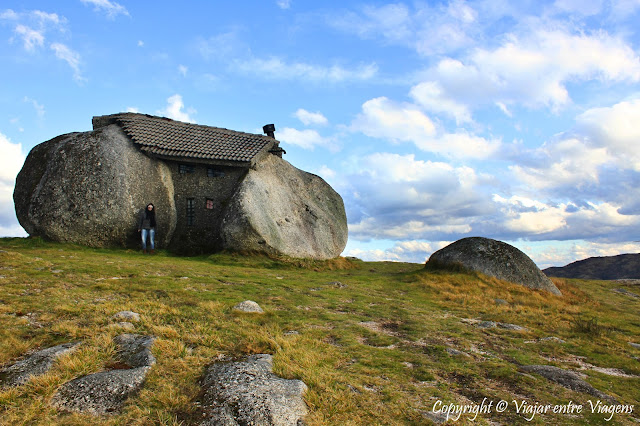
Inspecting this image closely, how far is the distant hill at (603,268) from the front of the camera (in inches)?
1923

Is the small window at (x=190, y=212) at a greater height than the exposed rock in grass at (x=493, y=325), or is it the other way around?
the small window at (x=190, y=212)

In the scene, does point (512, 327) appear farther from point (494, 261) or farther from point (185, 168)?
point (185, 168)

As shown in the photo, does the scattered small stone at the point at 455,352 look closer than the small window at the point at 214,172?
Yes

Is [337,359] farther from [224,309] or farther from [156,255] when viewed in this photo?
[156,255]

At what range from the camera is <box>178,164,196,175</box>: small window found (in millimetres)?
25141

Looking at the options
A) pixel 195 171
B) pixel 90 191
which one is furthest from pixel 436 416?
pixel 195 171

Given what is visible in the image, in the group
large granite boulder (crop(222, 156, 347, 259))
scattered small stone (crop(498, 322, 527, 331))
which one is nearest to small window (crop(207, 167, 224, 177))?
large granite boulder (crop(222, 156, 347, 259))

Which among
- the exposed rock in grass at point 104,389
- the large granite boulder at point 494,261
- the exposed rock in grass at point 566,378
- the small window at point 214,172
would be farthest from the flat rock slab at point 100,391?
the small window at point 214,172

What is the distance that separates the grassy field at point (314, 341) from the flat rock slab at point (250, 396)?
19cm

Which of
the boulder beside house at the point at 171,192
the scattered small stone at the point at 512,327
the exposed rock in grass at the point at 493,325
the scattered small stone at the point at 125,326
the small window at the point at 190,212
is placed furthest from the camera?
the small window at the point at 190,212

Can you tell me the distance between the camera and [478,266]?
69.1 feet

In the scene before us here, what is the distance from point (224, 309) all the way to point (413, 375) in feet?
15.9

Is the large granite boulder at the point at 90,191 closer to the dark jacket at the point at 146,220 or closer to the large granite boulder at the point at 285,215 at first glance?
the dark jacket at the point at 146,220

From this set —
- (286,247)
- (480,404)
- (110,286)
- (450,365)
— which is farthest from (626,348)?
(286,247)
